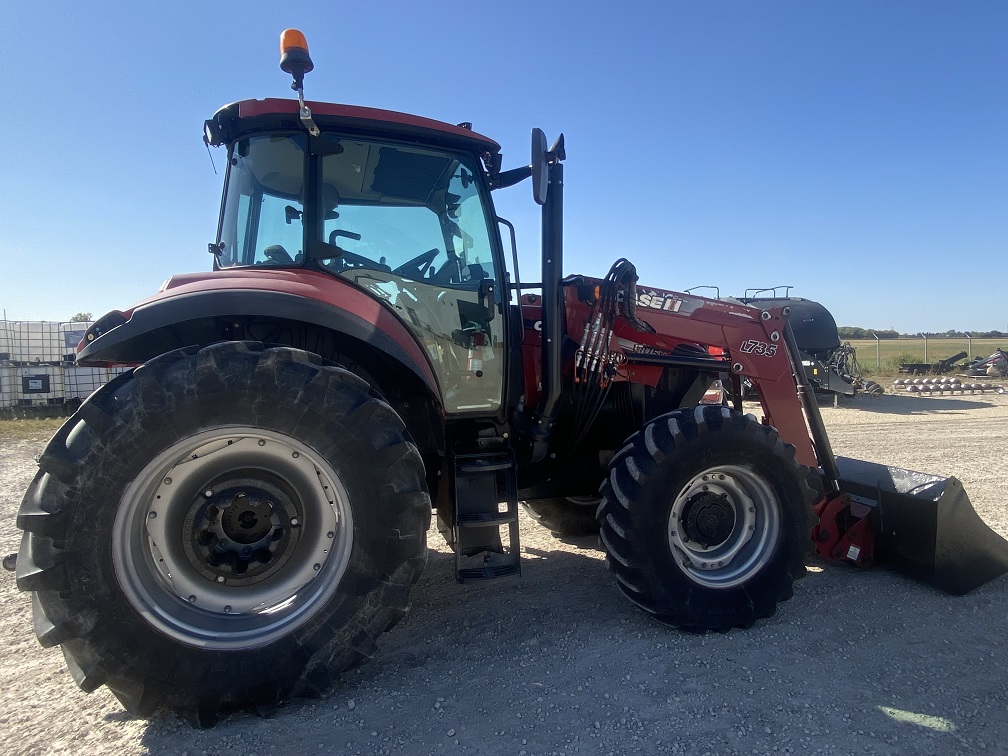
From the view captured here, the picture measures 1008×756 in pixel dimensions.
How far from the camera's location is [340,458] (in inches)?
102

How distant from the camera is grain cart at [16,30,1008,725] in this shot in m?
2.35

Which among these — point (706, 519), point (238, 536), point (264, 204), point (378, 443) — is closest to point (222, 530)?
point (238, 536)

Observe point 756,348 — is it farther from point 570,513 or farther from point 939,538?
point 570,513

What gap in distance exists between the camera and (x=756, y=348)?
13.3ft

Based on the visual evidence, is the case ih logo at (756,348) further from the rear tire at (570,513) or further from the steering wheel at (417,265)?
the steering wheel at (417,265)

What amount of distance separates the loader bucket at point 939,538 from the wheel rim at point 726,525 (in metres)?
1.07

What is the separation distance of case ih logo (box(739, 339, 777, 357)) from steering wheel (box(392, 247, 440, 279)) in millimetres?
2085

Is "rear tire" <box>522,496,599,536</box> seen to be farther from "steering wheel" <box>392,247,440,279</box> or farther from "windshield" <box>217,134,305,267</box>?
"windshield" <box>217,134,305,267</box>

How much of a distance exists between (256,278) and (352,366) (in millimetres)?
606

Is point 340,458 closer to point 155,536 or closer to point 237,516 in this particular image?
point 237,516

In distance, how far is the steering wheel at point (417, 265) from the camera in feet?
10.8

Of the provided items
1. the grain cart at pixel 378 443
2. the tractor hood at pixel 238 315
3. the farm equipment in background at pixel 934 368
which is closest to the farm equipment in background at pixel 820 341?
the farm equipment in background at pixel 934 368

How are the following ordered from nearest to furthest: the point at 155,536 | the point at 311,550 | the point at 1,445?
the point at 155,536, the point at 311,550, the point at 1,445

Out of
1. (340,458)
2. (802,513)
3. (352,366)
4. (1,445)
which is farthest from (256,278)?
(1,445)
